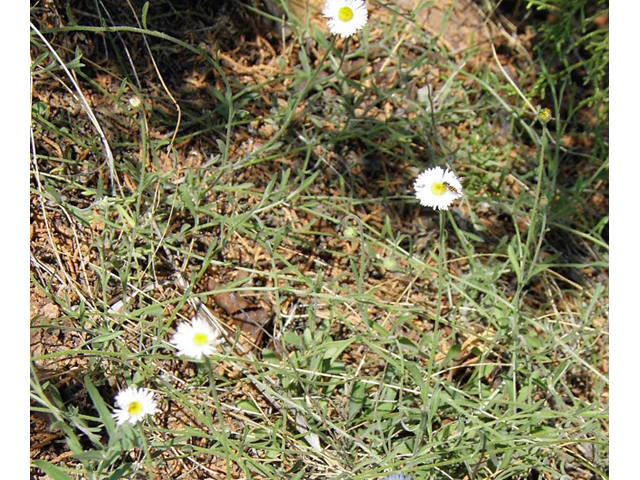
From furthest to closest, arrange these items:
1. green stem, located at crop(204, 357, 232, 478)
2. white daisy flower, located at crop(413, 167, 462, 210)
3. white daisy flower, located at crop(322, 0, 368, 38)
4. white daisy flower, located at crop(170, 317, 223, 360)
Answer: white daisy flower, located at crop(322, 0, 368, 38)
white daisy flower, located at crop(413, 167, 462, 210)
white daisy flower, located at crop(170, 317, 223, 360)
green stem, located at crop(204, 357, 232, 478)

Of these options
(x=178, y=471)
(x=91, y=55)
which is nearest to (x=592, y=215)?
(x=178, y=471)

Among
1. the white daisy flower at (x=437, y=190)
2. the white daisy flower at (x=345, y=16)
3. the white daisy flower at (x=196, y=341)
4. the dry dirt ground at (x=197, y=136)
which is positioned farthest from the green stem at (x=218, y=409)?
the white daisy flower at (x=345, y=16)

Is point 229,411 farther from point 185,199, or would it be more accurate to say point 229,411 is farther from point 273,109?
point 273,109

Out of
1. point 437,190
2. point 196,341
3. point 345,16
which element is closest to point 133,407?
point 196,341

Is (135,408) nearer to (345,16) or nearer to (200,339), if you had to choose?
(200,339)

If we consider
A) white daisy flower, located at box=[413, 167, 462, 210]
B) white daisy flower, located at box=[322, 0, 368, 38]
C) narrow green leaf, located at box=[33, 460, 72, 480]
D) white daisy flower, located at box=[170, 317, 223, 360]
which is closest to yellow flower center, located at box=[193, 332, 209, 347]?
white daisy flower, located at box=[170, 317, 223, 360]

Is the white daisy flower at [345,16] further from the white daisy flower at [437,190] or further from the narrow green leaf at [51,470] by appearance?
the narrow green leaf at [51,470]

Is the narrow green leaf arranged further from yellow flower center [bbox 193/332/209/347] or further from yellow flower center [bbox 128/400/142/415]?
yellow flower center [bbox 193/332/209/347]
